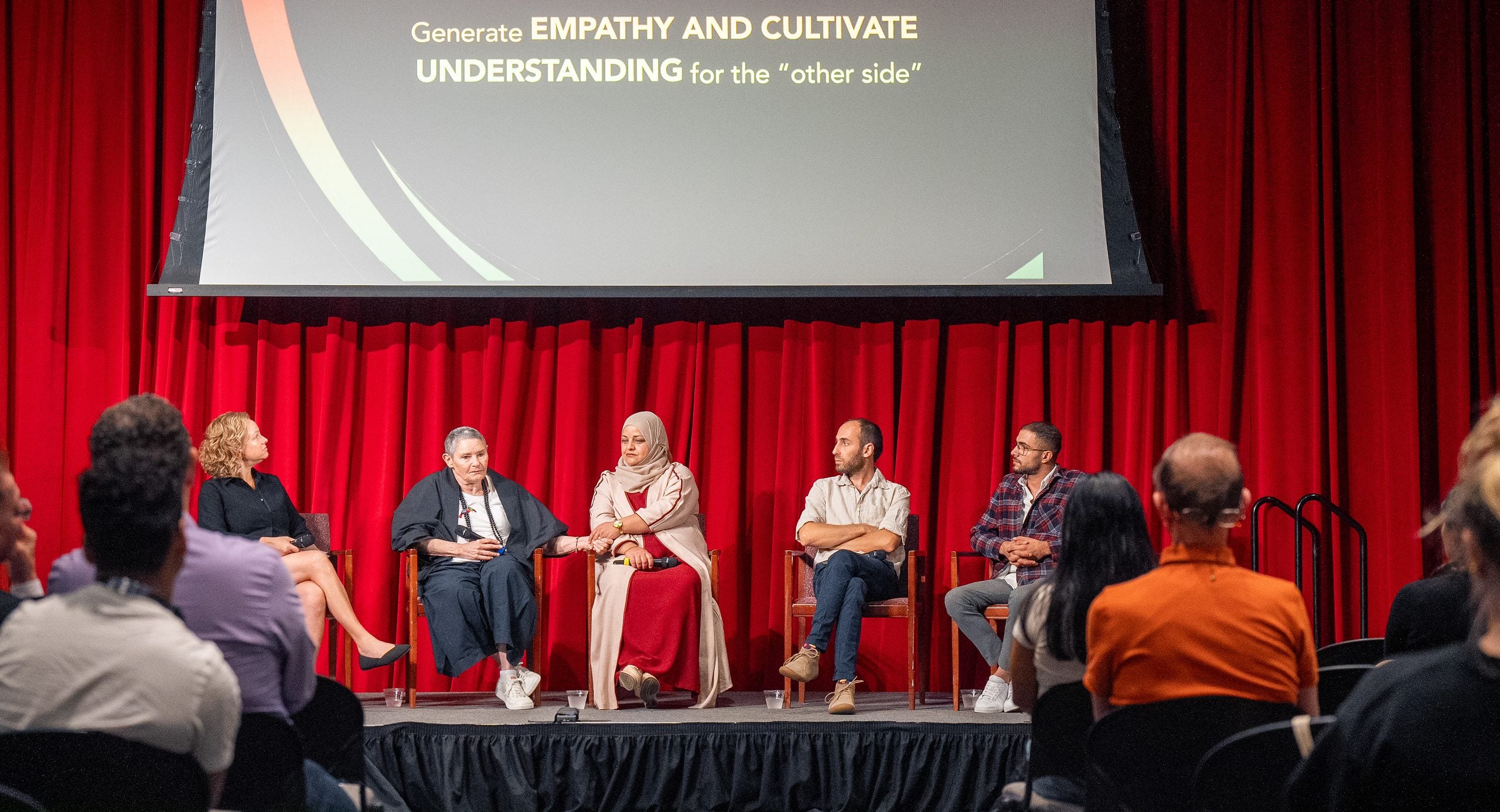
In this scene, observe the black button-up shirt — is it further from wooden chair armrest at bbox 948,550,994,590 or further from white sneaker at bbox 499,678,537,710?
wooden chair armrest at bbox 948,550,994,590

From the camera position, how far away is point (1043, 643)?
220 cm

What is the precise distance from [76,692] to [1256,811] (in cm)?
150

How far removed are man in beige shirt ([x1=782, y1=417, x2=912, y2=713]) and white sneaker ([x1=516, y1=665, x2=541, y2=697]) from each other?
84 cm

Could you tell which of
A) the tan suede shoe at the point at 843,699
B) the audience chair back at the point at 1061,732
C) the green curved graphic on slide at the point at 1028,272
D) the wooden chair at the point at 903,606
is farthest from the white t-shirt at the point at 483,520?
the audience chair back at the point at 1061,732

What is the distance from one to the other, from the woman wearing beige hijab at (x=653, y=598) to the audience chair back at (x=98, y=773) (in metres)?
2.74

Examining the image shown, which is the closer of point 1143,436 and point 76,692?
point 76,692

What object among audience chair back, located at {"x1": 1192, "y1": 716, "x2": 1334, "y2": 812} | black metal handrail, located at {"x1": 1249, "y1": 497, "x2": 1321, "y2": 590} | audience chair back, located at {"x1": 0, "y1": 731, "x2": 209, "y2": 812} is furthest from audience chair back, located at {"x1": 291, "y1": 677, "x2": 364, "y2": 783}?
black metal handrail, located at {"x1": 1249, "y1": 497, "x2": 1321, "y2": 590}

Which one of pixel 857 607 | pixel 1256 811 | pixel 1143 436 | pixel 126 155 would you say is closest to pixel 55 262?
pixel 126 155

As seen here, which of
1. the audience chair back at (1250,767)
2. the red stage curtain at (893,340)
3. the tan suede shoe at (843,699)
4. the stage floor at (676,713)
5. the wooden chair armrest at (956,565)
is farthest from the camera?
the red stage curtain at (893,340)

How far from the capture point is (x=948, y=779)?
3.73m

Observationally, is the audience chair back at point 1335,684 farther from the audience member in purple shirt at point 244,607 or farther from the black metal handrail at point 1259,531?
the black metal handrail at point 1259,531

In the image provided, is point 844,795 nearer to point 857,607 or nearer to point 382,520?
point 857,607

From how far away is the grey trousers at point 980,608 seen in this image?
169 inches

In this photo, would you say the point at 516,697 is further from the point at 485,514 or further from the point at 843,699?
the point at 843,699
